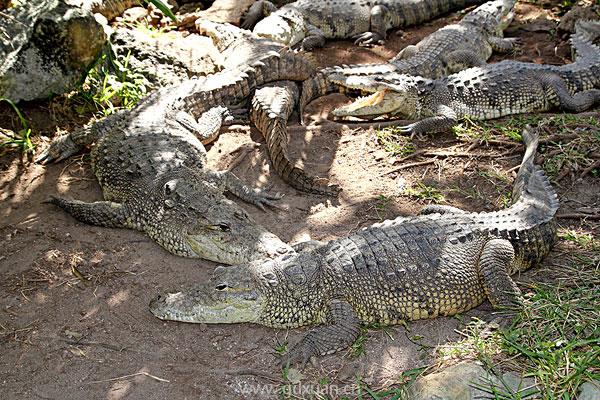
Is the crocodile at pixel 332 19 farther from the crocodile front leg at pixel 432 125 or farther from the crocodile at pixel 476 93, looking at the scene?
the crocodile front leg at pixel 432 125

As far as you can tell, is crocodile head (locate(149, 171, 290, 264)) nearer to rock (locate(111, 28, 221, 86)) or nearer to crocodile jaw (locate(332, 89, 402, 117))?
crocodile jaw (locate(332, 89, 402, 117))

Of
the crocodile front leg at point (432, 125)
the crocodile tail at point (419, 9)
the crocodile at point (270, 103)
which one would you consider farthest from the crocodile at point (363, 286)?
the crocodile tail at point (419, 9)

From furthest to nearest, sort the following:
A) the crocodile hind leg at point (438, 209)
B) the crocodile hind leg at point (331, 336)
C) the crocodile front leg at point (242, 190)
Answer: the crocodile front leg at point (242, 190), the crocodile hind leg at point (438, 209), the crocodile hind leg at point (331, 336)

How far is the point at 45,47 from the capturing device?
6035 millimetres

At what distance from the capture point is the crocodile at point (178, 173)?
469 centimetres

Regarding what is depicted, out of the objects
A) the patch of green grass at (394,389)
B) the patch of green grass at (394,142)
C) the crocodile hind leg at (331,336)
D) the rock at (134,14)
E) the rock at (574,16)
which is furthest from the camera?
the rock at (134,14)

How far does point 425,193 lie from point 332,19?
3911mm

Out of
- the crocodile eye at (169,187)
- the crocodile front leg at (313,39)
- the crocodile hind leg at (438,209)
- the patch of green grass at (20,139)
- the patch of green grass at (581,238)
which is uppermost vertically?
the patch of green grass at (20,139)

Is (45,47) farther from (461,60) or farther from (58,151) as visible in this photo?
(461,60)

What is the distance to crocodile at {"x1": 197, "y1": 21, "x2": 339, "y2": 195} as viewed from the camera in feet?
17.7

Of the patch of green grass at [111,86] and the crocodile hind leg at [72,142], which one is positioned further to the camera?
the patch of green grass at [111,86]

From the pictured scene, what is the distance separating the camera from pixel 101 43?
20.7 ft

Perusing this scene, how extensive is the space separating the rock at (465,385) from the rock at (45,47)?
4.50 m

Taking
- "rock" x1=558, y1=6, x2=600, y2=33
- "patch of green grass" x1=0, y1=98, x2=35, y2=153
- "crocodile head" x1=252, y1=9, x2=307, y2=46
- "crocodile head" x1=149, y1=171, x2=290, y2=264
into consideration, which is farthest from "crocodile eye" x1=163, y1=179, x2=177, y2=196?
"rock" x1=558, y1=6, x2=600, y2=33
